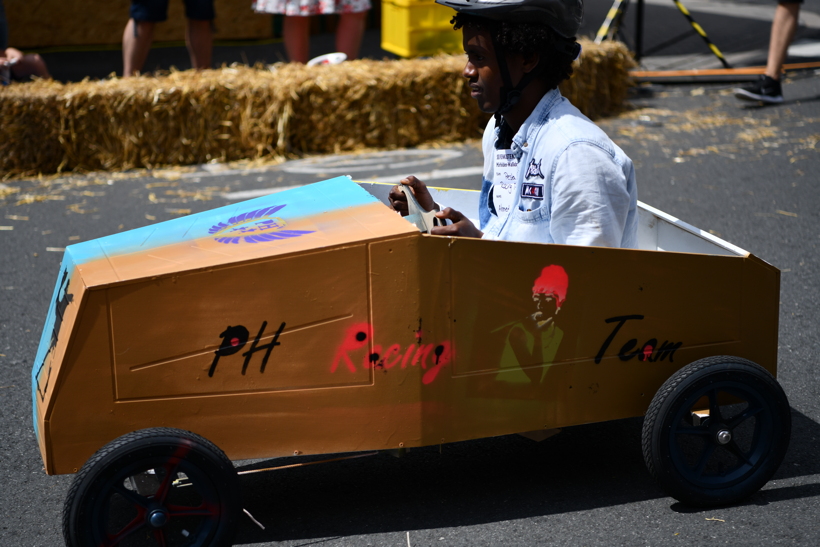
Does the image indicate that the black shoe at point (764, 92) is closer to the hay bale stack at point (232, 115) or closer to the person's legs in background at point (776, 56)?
the person's legs in background at point (776, 56)

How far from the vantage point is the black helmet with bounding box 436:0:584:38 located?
2678 millimetres

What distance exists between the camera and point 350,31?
7.84 metres

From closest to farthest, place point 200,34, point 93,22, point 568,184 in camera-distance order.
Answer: point 568,184
point 200,34
point 93,22

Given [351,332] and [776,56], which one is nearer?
[351,332]

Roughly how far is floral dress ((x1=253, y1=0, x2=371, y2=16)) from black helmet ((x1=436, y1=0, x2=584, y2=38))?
193 inches

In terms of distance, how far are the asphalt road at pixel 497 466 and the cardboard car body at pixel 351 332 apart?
0.92ft

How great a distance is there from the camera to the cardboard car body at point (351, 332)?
2.36 m

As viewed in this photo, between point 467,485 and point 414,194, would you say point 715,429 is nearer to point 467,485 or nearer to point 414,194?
point 467,485

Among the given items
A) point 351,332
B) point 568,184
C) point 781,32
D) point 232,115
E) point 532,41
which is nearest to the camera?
point 351,332

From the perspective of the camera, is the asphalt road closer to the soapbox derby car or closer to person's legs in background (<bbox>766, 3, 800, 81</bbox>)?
the soapbox derby car

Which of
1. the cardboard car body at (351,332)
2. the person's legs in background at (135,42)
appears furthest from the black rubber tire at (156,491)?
the person's legs in background at (135,42)

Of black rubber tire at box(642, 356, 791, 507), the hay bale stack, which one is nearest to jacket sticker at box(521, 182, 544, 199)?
black rubber tire at box(642, 356, 791, 507)

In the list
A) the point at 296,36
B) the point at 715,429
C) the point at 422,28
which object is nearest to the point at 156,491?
the point at 715,429

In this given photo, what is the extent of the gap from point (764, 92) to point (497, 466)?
5731mm
